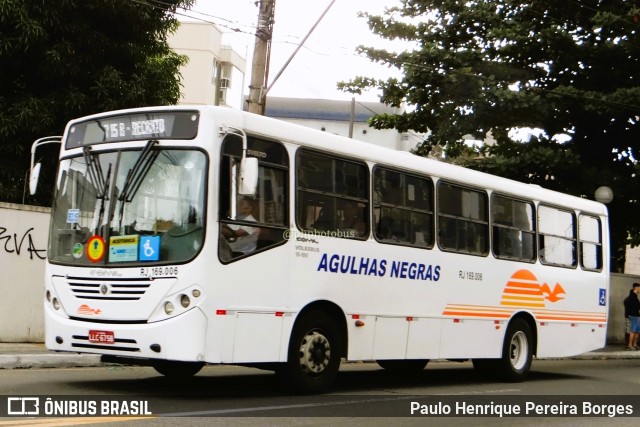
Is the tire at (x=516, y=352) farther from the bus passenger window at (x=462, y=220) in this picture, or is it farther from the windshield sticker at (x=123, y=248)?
the windshield sticker at (x=123, y=248)

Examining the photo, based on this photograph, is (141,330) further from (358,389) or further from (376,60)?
(376,60)

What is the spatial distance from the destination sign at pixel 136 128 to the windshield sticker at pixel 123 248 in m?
1.11

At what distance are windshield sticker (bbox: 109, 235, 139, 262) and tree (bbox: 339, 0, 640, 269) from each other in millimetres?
15766

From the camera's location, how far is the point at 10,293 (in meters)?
15.4

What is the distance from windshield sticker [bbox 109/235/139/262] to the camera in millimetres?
9469

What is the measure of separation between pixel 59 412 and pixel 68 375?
343 cm

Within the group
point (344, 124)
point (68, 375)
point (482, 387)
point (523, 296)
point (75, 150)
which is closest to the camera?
point (75, 150)

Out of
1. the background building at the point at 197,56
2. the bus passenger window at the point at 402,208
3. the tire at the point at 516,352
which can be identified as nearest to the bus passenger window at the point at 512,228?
Answer: the tire at the point at 516,352

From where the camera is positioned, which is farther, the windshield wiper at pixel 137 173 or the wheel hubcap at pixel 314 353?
the wheel hubcap at pixel 314 353

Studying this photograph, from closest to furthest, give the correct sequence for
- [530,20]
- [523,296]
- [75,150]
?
1. [75,150]
2. [523,296]
3. [530,20]

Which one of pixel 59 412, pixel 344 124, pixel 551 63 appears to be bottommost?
pixel 59 412

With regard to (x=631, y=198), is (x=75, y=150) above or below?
below

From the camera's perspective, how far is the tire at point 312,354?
10.2 metres

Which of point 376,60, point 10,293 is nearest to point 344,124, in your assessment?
point 376,60
